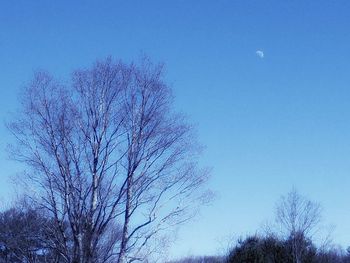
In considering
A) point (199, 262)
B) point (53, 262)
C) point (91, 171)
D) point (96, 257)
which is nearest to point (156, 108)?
point (91, 171)

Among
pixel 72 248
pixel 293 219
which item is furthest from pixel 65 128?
pixel 293 219

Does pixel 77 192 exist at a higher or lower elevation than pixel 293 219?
lower

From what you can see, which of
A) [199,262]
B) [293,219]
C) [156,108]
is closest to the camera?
[156,108]

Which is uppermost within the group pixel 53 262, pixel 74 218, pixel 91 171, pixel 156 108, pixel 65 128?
pixel 156 108

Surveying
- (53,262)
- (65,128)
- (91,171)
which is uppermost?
(65,128)

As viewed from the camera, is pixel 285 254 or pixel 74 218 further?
pixel 285 254

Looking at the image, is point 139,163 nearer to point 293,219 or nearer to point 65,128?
point 65,128

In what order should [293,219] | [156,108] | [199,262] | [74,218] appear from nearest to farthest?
1. [74,218]
2. [156,108]
3. [293,219]
4. [199,262]

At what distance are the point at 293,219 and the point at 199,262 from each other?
32.8 feet

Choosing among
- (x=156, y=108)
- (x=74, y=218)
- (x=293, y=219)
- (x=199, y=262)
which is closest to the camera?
(x=74, y=218)

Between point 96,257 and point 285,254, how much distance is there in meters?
16.1

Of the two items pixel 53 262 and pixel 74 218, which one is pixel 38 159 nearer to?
pixel 74 218

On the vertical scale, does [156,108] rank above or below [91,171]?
above

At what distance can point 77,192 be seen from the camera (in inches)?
517
